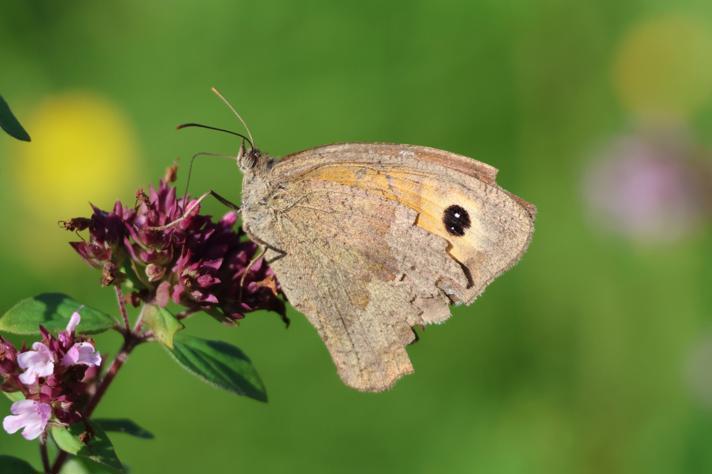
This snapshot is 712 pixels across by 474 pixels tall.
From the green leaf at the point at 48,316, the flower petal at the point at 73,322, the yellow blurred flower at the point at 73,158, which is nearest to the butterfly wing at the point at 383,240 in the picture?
the green leaf at the point at 48,316

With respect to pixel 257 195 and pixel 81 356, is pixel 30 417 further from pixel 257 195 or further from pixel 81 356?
pixel 257 195

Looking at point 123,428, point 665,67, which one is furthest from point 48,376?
point 665,67

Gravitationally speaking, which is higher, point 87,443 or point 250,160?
point 250,160

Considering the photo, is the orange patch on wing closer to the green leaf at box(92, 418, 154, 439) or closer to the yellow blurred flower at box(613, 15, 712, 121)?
the green leaf at box(92, 418, 154, 439)

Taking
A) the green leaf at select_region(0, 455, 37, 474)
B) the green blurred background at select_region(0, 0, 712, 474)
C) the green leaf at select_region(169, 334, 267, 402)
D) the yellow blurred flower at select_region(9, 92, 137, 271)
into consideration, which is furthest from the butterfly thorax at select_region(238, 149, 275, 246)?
the yellow blurred flower at select_region(9, 92, 137, 271)

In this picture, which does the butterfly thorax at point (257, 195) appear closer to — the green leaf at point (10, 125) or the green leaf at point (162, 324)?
the green leaf at point (162, 324)

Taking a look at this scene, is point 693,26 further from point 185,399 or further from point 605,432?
point 185,399
